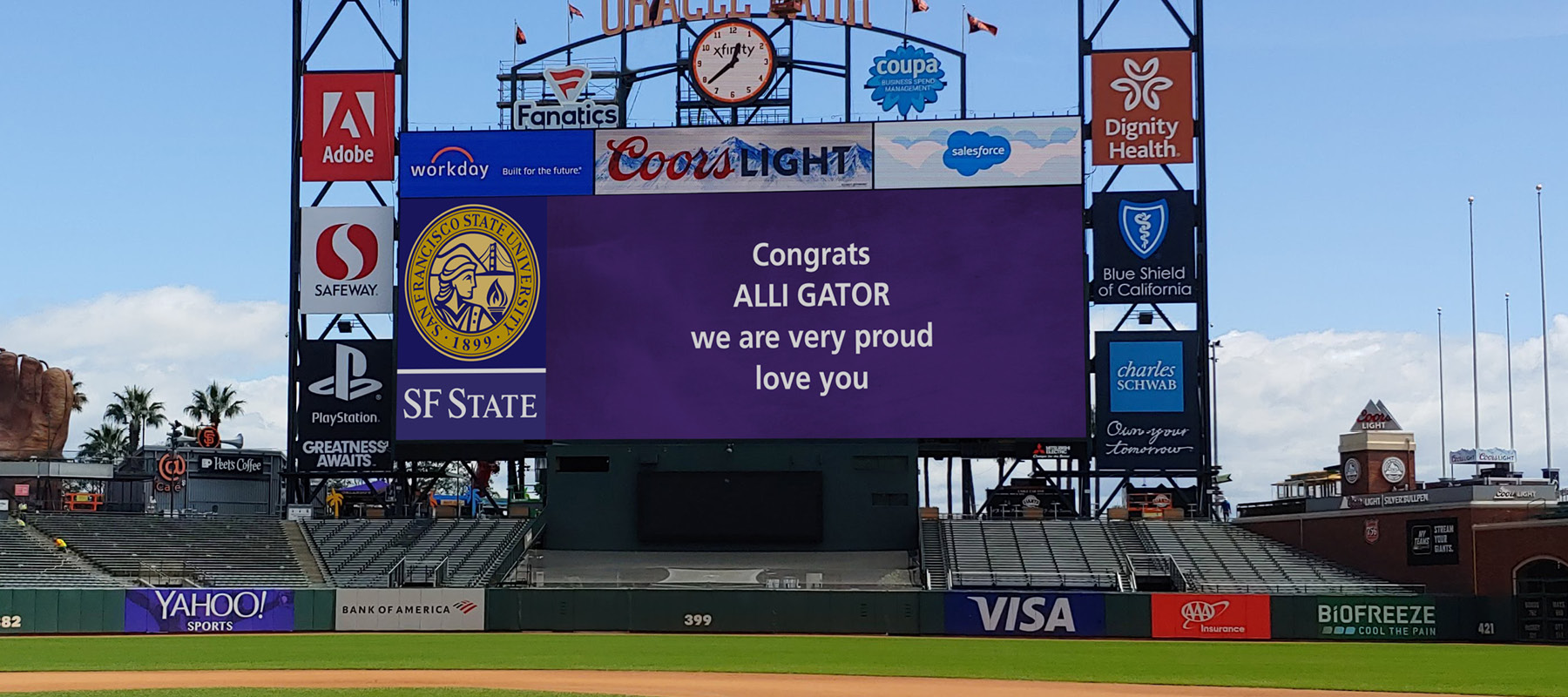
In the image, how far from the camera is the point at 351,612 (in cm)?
4328

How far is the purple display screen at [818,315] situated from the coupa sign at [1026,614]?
22.6ft

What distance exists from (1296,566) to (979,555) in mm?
8580

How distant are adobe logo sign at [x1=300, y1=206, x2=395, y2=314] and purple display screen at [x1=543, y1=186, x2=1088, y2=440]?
578cm

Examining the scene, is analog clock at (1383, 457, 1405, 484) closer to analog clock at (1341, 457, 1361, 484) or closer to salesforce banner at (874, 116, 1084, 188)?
analog clock at (1341, 457, 1361, 484)

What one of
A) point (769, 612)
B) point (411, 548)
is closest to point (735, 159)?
point (769, 612)

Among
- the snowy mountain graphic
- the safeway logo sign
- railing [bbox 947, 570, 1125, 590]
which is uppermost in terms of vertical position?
the snowy mountain graphic

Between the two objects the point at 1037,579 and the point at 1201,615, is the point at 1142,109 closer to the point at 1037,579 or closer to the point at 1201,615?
the point at 1037,579

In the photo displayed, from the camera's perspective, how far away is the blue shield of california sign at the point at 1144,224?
49.4m

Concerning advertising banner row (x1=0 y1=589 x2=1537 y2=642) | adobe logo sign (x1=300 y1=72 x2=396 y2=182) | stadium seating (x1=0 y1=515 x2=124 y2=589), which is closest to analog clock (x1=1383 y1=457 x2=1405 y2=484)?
advertising banner row (x1=0 y1=589 x2=1537 y2=642)

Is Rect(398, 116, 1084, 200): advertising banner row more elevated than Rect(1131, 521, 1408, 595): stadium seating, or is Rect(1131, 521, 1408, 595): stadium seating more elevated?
Rect(398, 116, 1084, 200): advertising banner row

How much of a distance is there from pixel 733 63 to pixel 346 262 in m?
12.9

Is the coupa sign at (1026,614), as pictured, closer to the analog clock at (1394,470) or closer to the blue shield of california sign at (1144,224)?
the blue shield of california sign at (1144,224)

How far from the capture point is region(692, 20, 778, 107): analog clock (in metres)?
50.7

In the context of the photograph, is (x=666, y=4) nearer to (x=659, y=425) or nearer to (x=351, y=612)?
(x=659, y=425)
